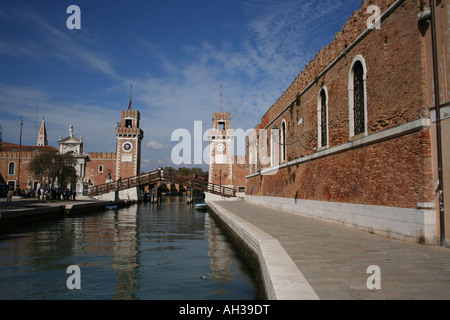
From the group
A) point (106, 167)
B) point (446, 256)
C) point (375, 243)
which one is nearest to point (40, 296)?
point (375, 243)

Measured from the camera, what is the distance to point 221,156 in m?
47.4

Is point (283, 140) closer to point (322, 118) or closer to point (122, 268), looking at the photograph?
point (322, 118)

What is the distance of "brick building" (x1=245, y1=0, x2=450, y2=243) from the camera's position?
21.3 feet

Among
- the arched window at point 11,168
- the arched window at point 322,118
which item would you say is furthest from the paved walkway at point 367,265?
the arched window at point 11,168

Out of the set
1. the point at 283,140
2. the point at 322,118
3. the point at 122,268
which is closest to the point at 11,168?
the point at 283,140

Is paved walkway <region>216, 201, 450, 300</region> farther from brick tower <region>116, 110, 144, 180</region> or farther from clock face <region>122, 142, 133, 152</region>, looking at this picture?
clock face <region>122, 142, 133, 152</region>

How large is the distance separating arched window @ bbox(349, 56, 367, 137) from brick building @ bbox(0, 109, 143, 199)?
43402 mm

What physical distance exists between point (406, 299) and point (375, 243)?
339cm

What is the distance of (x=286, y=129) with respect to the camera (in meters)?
17.7

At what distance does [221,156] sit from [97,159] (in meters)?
19.2

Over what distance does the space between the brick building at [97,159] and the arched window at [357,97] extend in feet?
142

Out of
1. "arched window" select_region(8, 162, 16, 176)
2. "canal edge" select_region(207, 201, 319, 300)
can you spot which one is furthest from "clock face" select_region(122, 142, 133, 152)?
"canal edge" select_region(207, 201, 319, 300)

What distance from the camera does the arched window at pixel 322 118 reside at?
1231cm

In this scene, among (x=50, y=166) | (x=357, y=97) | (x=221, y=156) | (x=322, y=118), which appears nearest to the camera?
(x=357, y=97)
